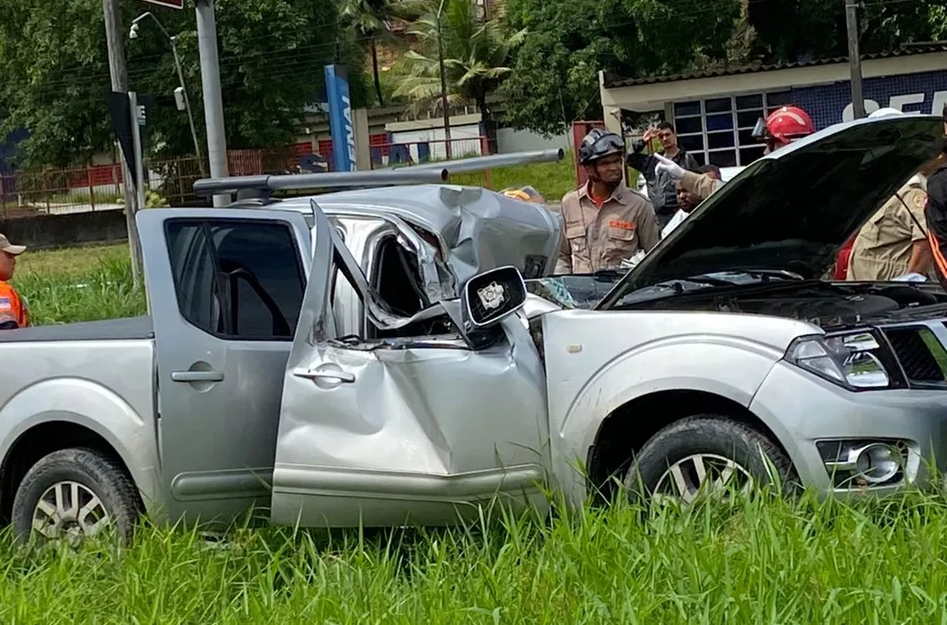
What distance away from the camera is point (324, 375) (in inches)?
178

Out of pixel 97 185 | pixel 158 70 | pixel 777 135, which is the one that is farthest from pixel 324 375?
pixel 158 70

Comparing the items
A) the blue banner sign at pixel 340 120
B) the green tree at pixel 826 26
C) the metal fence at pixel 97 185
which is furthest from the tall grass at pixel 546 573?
the green tree at pixel 826 26

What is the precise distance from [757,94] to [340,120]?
63.5ft

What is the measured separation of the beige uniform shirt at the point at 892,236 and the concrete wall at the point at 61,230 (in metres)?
28.2

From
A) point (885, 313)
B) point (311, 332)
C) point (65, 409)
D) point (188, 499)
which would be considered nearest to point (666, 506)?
point (885, 313)

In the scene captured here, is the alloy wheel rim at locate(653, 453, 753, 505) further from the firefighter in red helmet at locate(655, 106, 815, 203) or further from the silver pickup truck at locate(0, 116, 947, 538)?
the firefighter in red helmet at locate(655, 106, 815, 203)

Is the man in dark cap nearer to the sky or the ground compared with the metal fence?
nearer to the ground

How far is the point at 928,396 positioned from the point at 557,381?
1220 mm

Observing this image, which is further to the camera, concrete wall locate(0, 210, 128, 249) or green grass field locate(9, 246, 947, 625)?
concrete wall locate(0, 210, 128, 249)

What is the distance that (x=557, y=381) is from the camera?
4359 millimetres

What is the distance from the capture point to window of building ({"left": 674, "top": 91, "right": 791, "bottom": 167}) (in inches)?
1160

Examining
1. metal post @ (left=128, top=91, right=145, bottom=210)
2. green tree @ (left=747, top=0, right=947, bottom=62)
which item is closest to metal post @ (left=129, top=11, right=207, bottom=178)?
green tree @ (left=747, top=0, right=947, bottom=62)

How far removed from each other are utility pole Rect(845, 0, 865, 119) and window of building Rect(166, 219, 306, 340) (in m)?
21.3

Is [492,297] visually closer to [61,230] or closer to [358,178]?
[358,178]
